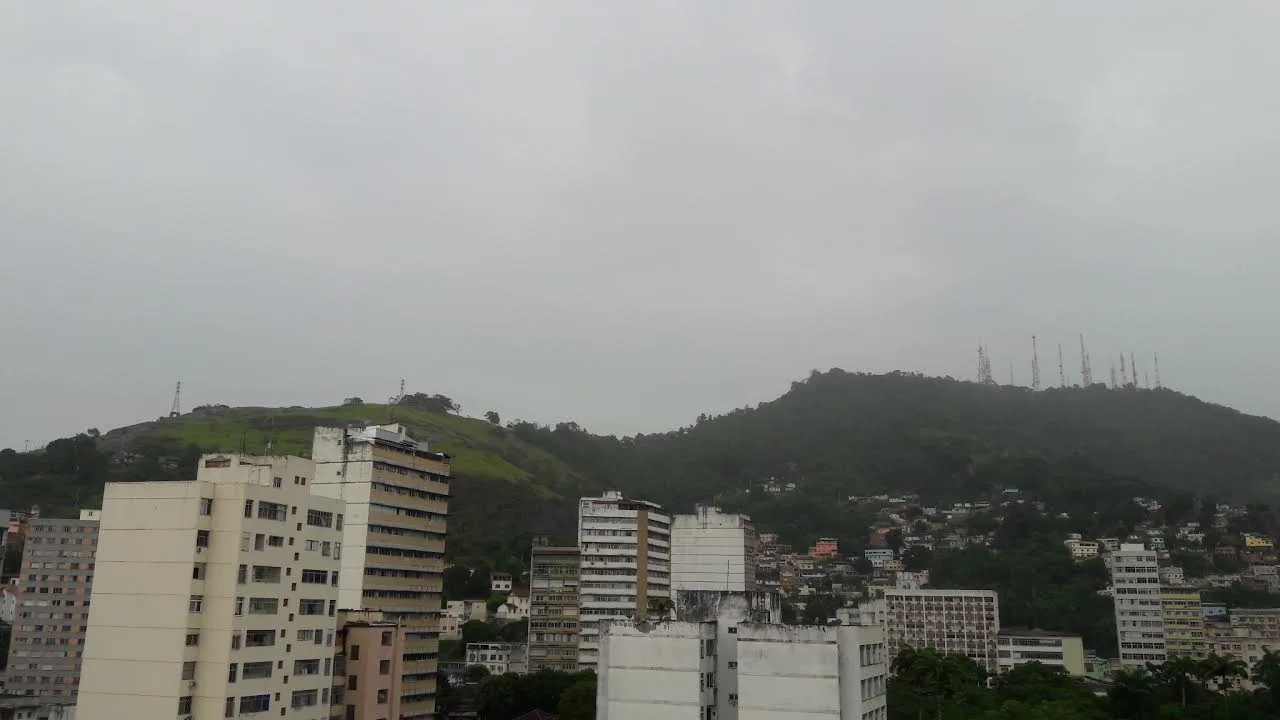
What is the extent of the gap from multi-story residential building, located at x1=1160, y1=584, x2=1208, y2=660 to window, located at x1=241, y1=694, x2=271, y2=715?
94.1m

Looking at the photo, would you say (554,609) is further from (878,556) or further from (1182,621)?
(878,556)

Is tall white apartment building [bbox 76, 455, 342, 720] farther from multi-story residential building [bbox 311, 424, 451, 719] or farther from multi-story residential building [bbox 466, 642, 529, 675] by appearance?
multi-story residential building [bbox 466, 642, 529, 675]

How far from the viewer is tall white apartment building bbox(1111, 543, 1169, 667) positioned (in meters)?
98.6

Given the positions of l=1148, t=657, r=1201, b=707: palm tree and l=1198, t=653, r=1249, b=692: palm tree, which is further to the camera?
l=1148, t=657, r=1201, b=707: palm tree

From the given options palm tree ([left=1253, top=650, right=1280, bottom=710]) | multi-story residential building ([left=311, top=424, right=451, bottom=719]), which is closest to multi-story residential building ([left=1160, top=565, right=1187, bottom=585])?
palm tree ([left=1253, top=650, right=1280, bottom=710])

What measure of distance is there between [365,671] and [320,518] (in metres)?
8.68

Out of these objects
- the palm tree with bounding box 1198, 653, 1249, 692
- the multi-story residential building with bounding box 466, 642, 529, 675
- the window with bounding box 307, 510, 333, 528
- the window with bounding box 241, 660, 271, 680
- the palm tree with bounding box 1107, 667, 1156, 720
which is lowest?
the multi-story residential building with bounding box 466, 642, 529, 675

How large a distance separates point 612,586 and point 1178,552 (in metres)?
96.0

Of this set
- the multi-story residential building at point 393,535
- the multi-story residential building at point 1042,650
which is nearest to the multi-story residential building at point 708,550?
the multi-story residential building at point 1042,650

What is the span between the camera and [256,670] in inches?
1522

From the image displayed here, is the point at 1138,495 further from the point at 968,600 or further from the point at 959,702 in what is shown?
the point at 959,702

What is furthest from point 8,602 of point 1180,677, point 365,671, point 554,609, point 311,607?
point 1180,677

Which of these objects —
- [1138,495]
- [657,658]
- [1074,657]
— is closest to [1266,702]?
[1074,657]

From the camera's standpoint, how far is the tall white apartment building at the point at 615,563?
278 ft
